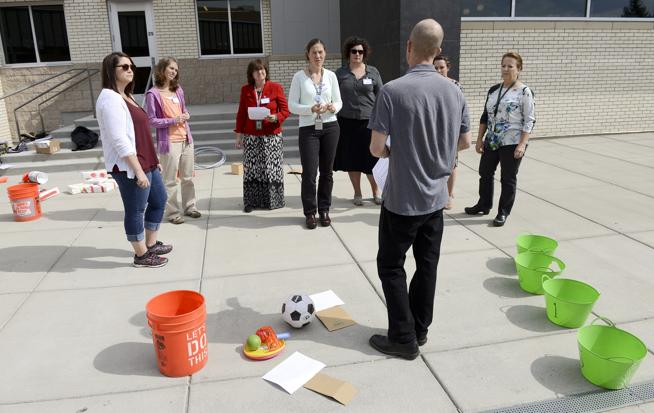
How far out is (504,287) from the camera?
4.01 m

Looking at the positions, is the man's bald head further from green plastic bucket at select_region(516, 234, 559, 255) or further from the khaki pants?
the khaki pants

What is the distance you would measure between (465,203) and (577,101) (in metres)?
6.68

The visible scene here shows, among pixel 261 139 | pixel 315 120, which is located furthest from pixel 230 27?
pixel 315 120

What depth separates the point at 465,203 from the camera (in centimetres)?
646

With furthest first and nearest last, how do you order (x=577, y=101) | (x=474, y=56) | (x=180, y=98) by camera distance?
(x=577, y=101), (x=474, y=56), (x=180, y=98)

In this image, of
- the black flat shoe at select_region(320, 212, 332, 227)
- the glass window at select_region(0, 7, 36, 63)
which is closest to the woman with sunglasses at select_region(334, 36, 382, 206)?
the black flat shoe at select_region(320, 212, 332, 227)

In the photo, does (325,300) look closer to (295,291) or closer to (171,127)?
(295,291)

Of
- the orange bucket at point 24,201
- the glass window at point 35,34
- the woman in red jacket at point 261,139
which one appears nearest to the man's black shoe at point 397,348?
the woman in red jacket at point 261,139

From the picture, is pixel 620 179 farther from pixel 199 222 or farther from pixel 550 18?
pixel 199 222

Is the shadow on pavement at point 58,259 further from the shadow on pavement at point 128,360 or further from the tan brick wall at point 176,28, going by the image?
the tan brick wall at point 176,28

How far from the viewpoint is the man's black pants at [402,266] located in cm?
283

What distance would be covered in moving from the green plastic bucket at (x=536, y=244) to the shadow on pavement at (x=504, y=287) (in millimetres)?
309

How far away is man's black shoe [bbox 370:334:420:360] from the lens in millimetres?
3021

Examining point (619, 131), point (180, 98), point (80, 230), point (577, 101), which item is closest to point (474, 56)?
point (577, 101)
